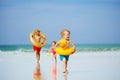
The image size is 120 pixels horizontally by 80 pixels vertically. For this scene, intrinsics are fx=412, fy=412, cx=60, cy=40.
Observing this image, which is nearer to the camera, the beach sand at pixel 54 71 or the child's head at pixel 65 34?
the child's head at pixel 65 34

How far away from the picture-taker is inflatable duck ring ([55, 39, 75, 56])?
3418 mm

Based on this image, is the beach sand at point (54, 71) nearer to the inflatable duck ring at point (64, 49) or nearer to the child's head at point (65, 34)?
the inflatable duck ring at point (64, 49)

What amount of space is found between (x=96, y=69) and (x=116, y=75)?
35cm

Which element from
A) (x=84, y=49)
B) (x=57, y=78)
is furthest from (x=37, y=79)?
(x=84, y=49)

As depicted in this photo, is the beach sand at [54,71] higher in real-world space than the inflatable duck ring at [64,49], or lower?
lower

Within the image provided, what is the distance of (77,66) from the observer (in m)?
4.90

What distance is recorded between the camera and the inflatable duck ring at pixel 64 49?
3.42 meters

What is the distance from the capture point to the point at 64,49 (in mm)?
3443

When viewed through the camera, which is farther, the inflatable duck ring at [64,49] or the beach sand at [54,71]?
the beach sand at [54,71]

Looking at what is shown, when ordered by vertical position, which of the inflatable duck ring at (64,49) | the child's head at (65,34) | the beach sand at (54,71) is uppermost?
the child's head at (65,34)

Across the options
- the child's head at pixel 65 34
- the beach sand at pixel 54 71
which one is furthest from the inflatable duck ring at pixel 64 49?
the beach sand at pixel 54 71

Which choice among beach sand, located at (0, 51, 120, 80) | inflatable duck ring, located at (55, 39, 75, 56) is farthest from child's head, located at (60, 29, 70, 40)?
beach sand, located at (0, 51, 120, 80)

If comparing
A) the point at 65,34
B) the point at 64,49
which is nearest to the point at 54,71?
the point at 64,49

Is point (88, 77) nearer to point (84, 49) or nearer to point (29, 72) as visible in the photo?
point (29, 72)
